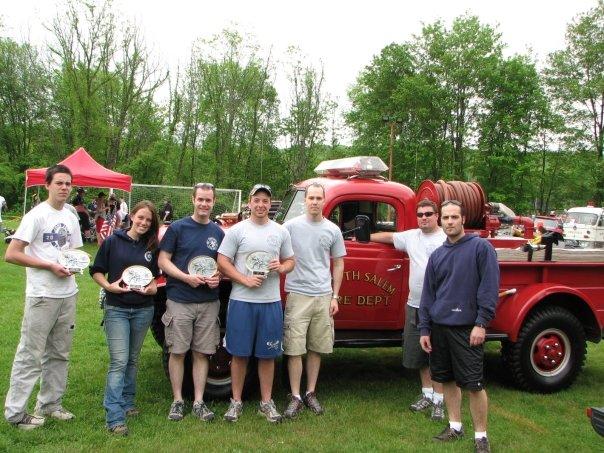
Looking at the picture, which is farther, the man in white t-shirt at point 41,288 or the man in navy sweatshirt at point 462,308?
the man in white t-shirt at point 41,288

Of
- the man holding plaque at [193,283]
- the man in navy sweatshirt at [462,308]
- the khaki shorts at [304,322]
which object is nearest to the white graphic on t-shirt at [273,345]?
the khaki shorts at [304,322]

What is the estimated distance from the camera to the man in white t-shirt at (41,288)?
3.79 m

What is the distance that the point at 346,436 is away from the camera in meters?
4.11

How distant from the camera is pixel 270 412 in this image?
14.1ft

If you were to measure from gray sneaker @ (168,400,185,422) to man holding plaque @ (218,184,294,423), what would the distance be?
1.17ft

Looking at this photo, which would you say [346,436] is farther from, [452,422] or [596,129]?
[596,129]

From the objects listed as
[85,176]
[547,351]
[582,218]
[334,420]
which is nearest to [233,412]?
[334,420]

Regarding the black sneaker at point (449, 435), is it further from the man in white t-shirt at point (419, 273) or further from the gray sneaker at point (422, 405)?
the gray sneaker at point (422, 405)

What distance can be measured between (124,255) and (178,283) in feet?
1.46

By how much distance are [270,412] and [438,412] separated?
4.56 ft

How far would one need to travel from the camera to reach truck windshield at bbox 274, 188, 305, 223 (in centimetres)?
535

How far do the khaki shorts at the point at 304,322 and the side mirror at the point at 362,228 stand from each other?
61 cm

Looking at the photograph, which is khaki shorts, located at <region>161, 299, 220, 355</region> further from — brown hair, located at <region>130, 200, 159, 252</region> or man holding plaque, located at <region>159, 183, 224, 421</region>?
brown hair, located at <region>130, 200, 159, 252</region>

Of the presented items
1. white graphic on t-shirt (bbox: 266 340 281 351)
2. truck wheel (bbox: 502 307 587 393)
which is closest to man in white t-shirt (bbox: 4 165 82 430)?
white graphic on t-shirt (bbox: 266 340 281 351)
